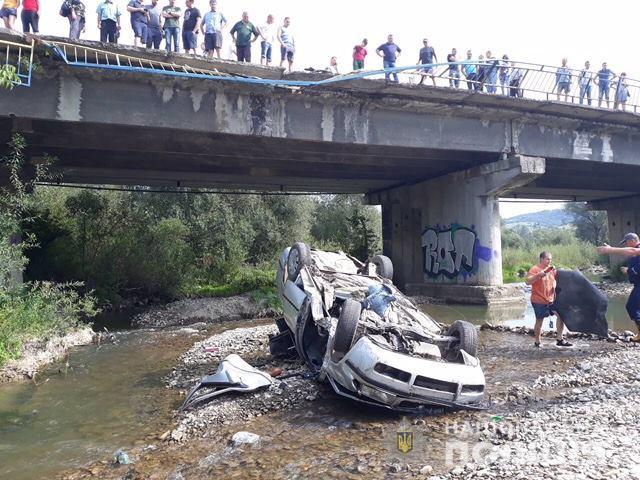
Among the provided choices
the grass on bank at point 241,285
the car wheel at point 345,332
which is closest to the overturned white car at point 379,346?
the car wheel at point 345,332

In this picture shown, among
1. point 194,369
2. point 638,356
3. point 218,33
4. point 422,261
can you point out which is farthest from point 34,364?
point 422,261

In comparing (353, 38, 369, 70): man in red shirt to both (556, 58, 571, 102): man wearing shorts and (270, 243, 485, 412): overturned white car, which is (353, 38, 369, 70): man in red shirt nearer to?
(556, 58, 571, 102): man wearing shorts

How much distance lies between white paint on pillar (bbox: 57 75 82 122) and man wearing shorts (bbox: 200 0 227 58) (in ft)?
9.94

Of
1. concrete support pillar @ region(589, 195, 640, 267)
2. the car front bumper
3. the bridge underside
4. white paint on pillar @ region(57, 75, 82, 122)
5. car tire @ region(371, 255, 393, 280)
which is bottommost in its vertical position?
the car front bumper

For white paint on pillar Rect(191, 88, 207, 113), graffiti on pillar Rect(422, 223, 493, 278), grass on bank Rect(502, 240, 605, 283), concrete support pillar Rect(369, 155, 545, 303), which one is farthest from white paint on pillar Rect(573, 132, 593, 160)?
grass on bank Rect(502, 240, 605, 283)

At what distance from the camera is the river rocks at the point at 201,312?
51.6 ft

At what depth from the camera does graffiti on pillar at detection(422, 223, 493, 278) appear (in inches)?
685

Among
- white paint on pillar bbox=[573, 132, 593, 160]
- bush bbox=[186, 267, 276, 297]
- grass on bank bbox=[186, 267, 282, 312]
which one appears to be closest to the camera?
white paint on pillar bbox=[573, 132, 593, 160]

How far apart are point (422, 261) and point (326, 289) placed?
14.3m

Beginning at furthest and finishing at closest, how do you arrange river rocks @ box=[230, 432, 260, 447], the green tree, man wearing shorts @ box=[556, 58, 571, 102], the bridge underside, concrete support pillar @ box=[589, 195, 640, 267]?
the green tree, concrete support pillar @ box=[589, 195, 640, 267], man wearing shorts @ box=[556, 58, 571, 102], the bridge underside, river rocks @ box=[230, 432, 260, 447]

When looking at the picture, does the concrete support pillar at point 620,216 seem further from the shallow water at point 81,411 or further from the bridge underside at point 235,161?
the shallow water at point 81,411

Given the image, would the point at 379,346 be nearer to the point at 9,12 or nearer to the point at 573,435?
the point at 573,435

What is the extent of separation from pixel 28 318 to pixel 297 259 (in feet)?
17.1

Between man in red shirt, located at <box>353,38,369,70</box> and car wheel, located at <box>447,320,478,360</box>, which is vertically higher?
man in red shirt, located at <box>353,38,369,70</box>
